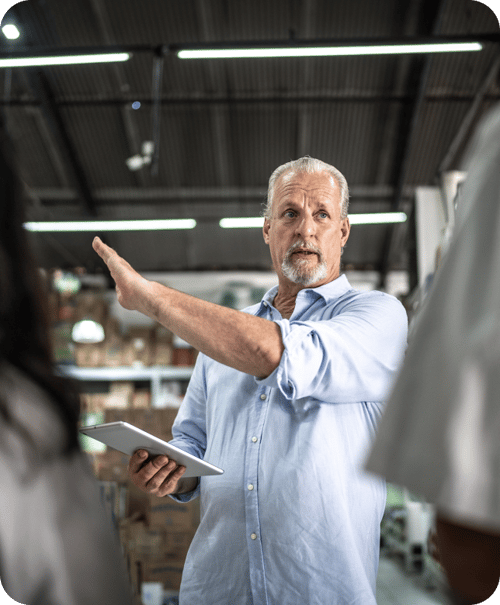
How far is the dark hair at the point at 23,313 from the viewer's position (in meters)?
0.69

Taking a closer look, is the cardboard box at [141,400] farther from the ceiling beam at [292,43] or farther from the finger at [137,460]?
the finger at [137,460]

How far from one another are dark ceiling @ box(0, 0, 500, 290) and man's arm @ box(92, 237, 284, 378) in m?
5.97

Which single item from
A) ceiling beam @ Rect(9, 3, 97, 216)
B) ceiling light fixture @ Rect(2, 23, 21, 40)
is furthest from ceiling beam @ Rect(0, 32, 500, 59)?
ceiling beam @ Rect(9, 3, 97, 216)

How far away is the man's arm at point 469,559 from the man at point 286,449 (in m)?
0.79

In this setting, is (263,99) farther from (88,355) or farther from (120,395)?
(120,395)

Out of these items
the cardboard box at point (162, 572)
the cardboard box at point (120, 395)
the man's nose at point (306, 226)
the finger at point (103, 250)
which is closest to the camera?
the finger at point (103, 250)

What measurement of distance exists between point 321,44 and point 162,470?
4434 mm

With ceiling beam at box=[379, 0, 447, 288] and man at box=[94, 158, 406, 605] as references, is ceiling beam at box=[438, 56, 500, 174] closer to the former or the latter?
ceiling beam at box=[379, 0, 447, 288]

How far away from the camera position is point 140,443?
1492 millimetres

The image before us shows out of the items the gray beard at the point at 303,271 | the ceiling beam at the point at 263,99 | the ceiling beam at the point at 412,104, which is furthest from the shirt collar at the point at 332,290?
the ceiling beam at the point at 263,99

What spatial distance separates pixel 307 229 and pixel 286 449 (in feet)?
2.53

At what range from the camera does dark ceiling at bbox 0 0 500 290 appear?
741 cm

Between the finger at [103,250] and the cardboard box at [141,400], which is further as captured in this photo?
the cardboard box at [141,400]

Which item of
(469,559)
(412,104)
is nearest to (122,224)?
(412,104)
